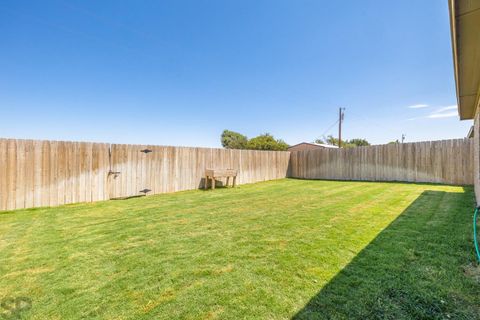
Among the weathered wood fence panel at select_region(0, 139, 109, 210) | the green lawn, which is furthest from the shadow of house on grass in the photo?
the weathered wood fence panel at select_region(0, 139, 109, 210)

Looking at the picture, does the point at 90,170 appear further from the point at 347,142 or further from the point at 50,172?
the point at 347,142

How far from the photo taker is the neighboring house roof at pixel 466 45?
1939mm

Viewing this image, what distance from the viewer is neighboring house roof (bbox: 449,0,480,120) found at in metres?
1.94

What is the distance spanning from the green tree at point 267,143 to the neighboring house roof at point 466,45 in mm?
22788

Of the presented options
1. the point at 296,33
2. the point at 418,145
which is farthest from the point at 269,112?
the point at 418,145

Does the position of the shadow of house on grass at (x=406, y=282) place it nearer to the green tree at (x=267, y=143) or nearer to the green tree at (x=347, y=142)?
the green tree at (x=267, y=143)

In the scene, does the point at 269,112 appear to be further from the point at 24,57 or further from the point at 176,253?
the point at 176,253

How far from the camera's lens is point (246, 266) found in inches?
83.7

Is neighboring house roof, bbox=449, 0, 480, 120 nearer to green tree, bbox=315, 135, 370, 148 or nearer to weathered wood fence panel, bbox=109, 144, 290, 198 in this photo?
weathered wood fence panel, bbox=109, 144, 290, 198

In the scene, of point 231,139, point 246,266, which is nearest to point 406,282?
point 246,266

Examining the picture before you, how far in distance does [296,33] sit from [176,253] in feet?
31.4

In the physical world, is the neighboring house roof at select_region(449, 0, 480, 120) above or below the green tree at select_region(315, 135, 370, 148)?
below

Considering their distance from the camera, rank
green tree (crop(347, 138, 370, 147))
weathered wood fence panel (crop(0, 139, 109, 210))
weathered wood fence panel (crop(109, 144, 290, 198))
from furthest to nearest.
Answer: green tree (crop(347, 138, 370, 147)), weathered wood fence panel (crop(109, 144, 290, 198)), weathered wood fence panel (crop(0, 139, 109, 210))

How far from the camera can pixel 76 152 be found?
5676mm
